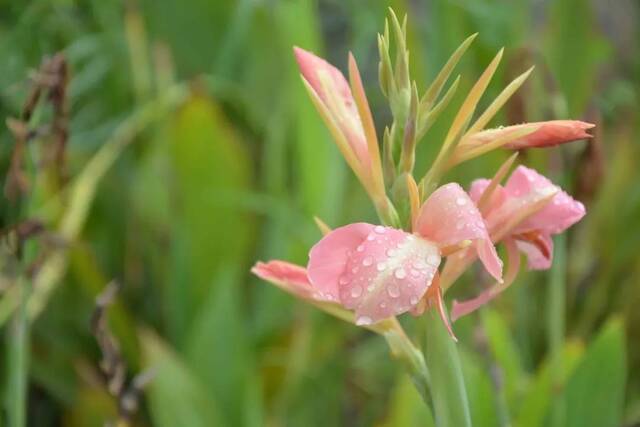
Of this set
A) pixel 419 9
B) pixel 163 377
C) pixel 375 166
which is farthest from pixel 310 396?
pixel 419 9

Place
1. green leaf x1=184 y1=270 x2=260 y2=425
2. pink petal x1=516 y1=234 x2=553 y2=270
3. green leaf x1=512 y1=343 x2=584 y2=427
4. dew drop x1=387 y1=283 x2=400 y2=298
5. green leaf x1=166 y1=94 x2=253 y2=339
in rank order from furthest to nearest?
1. green leaf x1=166 y1=94 x2=253 y2=339
2. green leaf x1=184 y1=270 x2=260 y2=425
3. green leaf x1=512 y1=343 x2=584 y2=427
4. pink petal x1=516 y1=234 x2=553 y2=270
5. dew drop x1=387 y1=283 x2=400 y2=298

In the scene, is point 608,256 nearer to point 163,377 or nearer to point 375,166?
point 163,377

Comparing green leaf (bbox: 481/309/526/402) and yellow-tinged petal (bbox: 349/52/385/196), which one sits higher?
yellow-tinged petal (bbox: 349/52/385/196)

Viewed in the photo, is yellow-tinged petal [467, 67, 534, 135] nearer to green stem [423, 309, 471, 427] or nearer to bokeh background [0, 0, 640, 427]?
green stem [423, 309, 471, 427]

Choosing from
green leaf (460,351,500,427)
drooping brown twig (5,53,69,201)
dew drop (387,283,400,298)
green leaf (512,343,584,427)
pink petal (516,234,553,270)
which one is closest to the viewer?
dew drop (387,283,400,298)

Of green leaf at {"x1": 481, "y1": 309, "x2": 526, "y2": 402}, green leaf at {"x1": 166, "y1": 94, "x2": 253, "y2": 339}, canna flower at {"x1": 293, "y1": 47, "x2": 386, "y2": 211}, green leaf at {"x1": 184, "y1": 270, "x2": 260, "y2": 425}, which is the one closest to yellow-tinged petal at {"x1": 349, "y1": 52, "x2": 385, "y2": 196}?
canna flower at {"x1": 293, "y1": 47, "x2": 386, "y2": 211}

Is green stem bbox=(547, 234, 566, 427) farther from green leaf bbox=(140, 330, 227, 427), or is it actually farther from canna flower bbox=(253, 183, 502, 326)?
canna flower bbox=(253, 183, 502, 326)

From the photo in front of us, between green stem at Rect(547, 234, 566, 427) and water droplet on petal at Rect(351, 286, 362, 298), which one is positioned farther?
green stem at Rect(547, 234, 566, 427)

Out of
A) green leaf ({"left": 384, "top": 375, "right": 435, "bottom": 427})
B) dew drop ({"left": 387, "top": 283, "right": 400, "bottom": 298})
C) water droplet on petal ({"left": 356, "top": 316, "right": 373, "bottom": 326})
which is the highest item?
dew drop ({"left": 387, "top": 283, "right": 400, "bottom": 298})
